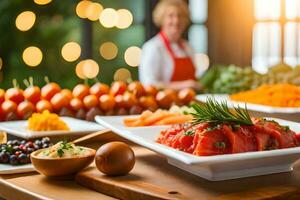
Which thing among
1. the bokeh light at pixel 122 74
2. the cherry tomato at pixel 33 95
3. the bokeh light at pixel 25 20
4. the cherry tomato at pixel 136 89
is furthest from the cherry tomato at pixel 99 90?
the bokeh light at pixel 122 74

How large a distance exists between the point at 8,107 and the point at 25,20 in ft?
9.07

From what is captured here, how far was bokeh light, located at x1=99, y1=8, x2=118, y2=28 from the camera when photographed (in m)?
5.57

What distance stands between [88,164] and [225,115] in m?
0.40

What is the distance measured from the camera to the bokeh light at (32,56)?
5.32 meters

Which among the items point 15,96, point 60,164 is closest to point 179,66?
point 15,96

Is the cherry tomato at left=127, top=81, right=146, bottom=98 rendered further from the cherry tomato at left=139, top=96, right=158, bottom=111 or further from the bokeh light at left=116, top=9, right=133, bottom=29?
the bokeh light at left=116, top=9, right=133, bottom=29

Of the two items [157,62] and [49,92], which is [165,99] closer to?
[49,92]

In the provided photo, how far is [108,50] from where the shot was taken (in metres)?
5.70

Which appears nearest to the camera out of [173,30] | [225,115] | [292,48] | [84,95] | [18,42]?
[225,115]

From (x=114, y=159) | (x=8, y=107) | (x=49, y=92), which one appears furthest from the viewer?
(x=49, y=92)

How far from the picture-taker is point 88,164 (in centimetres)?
176

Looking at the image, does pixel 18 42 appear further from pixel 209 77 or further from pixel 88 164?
pixel 88 164

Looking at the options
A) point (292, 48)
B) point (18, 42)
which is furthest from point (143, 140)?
point (292, 48)

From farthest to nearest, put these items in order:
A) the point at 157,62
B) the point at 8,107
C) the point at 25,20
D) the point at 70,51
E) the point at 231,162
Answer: the point at 70,51, the point at 25,20, the point at 157,62, the point at 8,107, the point at 231,162
